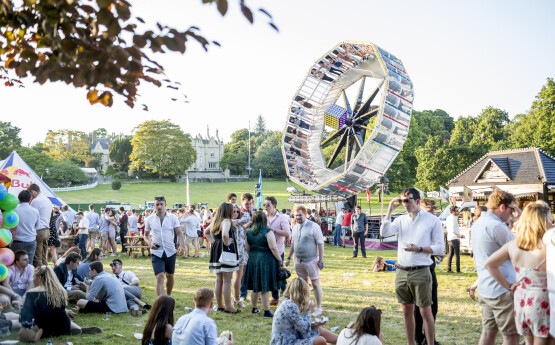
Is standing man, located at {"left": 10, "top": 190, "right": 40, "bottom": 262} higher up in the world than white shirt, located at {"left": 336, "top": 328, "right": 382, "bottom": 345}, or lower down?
higher up

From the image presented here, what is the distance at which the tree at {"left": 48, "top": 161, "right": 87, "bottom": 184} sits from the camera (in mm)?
74875

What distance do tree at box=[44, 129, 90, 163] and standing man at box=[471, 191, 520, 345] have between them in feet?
317

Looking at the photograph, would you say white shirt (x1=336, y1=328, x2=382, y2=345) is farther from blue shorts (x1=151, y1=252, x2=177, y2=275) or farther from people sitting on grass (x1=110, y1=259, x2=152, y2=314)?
people sitting on grass (x1=110, y1=259, x2=152, y2=314)

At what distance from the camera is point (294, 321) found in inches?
196

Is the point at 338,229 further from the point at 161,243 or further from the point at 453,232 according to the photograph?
the point at 161,243

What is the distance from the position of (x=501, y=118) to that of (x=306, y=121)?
37389 mm

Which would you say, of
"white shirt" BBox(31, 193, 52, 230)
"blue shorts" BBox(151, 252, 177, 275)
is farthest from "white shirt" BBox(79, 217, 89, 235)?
"blue shorts" BBox(151, 252, 177, 275)

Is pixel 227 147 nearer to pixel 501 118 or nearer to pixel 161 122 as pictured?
pixel 161 122

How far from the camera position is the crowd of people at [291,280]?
13.3ft

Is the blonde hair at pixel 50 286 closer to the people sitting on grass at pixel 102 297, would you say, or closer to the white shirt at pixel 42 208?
the people sitting on grass at pixel 102 297

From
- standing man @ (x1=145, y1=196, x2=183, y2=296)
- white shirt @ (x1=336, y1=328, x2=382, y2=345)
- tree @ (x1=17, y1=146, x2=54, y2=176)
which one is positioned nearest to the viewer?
white shirt @ (x1=336, y1=328, x2=382, y2=345)

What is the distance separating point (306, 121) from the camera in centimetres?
2766

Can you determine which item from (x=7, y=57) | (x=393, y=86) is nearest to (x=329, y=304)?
(x=7, y=57)

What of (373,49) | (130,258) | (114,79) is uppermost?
(373,49)
